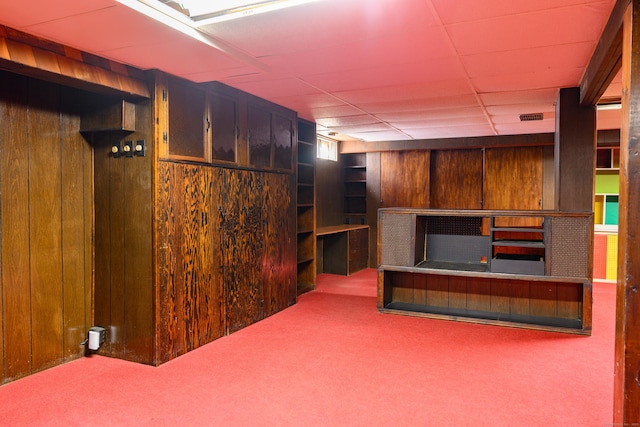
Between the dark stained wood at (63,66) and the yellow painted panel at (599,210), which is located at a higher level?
the dark stained wood at (63,66)

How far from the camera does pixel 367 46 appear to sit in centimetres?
292

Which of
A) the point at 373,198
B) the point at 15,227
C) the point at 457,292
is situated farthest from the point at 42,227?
the point at 373,198

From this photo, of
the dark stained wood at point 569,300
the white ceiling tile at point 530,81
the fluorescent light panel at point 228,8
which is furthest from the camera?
the dark stained wood at point 569,300

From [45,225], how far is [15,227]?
227 mm

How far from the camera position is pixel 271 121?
15.9ft

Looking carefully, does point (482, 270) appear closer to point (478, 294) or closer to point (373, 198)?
point (478, 294)

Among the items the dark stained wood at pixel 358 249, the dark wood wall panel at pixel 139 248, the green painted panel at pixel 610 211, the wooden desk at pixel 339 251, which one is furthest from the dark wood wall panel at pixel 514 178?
the dark wood wall panel at pixel 139 248

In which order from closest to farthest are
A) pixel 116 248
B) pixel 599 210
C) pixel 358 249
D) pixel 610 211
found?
pixel 116 248
pixel 610 211
pixel 599 210
pixel 358 249

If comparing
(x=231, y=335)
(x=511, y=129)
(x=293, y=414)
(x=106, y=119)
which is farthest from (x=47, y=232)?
(x=511, y=129)

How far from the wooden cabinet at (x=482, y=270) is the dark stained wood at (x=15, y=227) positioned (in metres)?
3.23

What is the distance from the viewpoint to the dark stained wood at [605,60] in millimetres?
2262

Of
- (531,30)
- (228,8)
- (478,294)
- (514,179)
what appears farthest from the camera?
(514,179)

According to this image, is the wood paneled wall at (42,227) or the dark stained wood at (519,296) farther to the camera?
the dark stained wood at (519,296)

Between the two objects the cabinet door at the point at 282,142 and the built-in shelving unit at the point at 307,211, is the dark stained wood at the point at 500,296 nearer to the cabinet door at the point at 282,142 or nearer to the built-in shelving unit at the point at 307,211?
the built-in shelving unit at the point at 307,211
